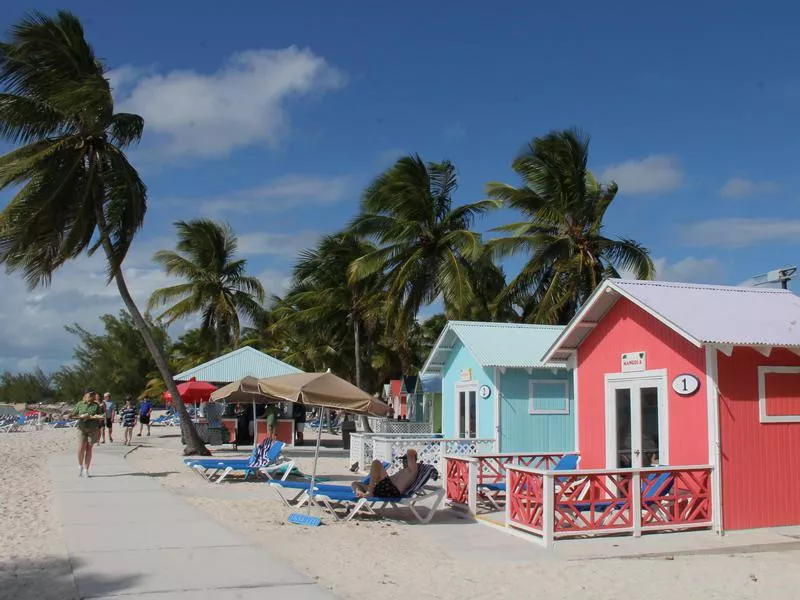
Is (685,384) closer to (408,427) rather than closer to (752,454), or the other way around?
(752,454)

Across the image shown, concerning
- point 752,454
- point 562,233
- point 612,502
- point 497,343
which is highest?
point 562,233

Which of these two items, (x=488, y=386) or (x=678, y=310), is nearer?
(x=678, y=310)

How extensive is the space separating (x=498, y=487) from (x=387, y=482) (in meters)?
2.10

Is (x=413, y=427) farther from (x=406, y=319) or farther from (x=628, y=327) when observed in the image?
(x=628, y=327)

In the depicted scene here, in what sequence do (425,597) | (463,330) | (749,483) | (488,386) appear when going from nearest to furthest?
(425,597) < (749,483) < (488,386) < (463,330)

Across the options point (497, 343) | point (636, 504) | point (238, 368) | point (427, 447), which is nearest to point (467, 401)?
point (497, 343)

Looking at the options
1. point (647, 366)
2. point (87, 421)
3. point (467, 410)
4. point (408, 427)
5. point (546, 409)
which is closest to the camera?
point (647, 366)

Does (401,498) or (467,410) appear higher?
(467,410)

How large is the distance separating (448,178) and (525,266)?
163 inches

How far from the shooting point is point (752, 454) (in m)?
10.6

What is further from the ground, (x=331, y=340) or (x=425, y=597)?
(x=331, y=340)

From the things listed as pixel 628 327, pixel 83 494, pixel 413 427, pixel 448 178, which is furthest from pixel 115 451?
pixel 628 327

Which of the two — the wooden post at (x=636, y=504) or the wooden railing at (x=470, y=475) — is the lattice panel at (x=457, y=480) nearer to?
the wooden railing at (x=470, y=475)

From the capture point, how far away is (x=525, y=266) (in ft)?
85.4
